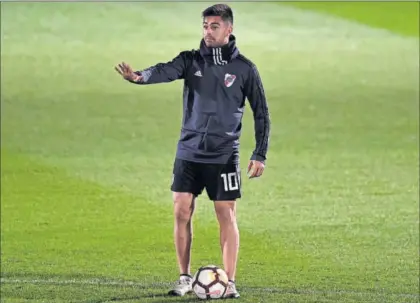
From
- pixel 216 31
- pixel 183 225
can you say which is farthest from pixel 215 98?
pixel 183 225

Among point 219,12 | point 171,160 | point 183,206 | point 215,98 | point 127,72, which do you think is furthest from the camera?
point 171,160

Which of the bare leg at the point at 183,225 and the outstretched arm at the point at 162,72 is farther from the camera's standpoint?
the bare leg at the point at 183,225

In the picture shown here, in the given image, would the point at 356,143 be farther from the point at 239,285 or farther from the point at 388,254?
the point at 239,285

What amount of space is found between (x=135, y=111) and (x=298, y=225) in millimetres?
7421

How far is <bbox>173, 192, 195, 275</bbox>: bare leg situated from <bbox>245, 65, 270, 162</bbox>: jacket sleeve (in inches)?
20.7

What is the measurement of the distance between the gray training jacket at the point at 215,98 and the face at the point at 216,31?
0.05m

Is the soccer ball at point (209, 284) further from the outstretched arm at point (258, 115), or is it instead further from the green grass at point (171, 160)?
the outstretched arm at point (258, 115)

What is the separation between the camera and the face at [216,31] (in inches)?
385

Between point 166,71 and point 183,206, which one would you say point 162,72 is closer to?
point 166,71

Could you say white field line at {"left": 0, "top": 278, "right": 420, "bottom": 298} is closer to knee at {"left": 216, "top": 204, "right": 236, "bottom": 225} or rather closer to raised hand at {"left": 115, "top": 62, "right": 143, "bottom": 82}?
knee at {"left": 216, "top": 204, "right": 236, "bottom": 225}

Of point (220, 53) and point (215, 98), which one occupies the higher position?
point (220, 53)

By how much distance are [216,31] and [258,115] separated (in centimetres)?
62

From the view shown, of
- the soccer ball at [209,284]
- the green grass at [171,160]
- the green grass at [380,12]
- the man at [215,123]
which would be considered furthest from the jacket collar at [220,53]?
the green grass at [380,12]

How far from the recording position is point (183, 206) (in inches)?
394
